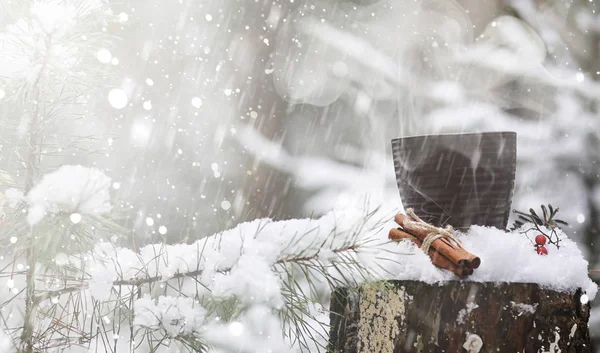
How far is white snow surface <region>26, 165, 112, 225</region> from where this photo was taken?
28.4 inches

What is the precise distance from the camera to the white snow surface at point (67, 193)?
2.37 feet

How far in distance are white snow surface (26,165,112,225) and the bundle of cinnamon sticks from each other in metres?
0.63

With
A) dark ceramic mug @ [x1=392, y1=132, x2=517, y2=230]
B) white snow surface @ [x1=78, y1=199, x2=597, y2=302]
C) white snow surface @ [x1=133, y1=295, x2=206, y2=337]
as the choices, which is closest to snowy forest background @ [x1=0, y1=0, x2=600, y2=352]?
dark ceramic mug @ [x1=392, y1=132, x2=517, y2=230]

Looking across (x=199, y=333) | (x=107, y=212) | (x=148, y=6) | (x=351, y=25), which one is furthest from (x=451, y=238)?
(x=148, y=6)

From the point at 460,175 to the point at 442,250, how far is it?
0.21 metres

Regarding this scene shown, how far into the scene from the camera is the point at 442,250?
3.22 feet

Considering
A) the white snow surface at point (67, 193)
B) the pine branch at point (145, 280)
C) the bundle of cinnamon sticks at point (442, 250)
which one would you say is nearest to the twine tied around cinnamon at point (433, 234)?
the bundle of cinnamon sticks at point (442, 250)

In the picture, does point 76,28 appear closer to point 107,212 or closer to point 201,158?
point 107,212

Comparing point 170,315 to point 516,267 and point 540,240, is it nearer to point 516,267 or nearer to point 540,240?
point 516,267

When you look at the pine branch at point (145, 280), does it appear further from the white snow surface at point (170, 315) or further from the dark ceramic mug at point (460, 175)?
the dark ceramic mug at point (460, 175)

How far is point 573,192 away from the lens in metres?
2.34

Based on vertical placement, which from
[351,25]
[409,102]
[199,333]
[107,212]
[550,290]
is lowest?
[199,333]

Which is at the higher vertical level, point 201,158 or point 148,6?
point 148,6

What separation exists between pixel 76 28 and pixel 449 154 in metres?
0.78
